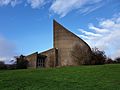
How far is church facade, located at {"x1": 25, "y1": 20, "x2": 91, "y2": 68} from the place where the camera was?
152 feet

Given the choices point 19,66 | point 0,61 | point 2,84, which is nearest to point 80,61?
point 19,66

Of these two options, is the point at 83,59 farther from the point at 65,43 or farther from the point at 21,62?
the point at 21,62

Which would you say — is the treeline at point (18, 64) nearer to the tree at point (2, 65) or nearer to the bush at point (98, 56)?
the tree at point (2, 65)

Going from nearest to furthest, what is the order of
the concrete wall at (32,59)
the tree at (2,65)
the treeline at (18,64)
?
the tree at (2,65) < the treeline at (18,64) < the concrete wall at (32,59)

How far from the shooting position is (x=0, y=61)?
42.0m

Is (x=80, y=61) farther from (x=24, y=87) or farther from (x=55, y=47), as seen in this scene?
(x=24, y=87)

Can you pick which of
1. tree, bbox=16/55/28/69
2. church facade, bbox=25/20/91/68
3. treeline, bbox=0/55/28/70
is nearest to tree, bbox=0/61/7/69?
treeline, bbox=0/55/28/70

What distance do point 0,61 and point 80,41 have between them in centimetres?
1424

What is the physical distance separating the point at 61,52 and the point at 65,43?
177 centimetres

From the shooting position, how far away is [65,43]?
158 ft

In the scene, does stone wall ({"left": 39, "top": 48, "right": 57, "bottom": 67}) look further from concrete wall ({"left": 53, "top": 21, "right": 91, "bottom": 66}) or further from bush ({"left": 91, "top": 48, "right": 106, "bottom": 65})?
bush ({"left": 91, "top": 48, "right": 106, "bottom": 65})

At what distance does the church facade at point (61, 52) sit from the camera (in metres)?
46.4

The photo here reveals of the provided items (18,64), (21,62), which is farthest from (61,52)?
(18,64)

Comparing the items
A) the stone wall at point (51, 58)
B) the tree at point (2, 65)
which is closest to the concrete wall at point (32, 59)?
the stone wall at point (51, 58)
